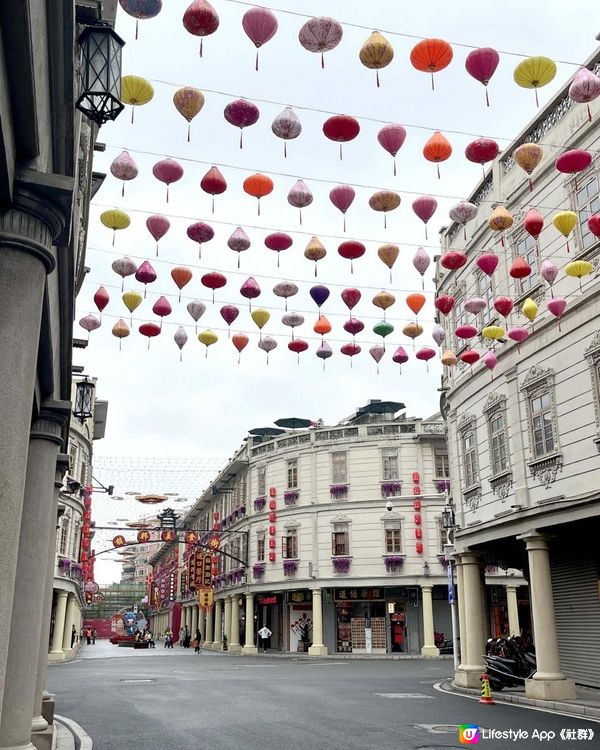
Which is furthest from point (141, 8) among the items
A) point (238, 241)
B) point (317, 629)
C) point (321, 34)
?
point (317, 629)

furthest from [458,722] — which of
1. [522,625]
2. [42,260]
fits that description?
[522,625]

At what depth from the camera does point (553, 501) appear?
16219mm

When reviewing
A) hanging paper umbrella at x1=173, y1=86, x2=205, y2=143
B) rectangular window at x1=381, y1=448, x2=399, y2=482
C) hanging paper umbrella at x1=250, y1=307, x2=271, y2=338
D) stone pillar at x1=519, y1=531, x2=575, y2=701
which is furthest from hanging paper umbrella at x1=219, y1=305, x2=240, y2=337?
rectangular window at x1=381, y1=448, x2=399, y2=482

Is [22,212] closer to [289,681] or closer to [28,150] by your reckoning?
[28,150]

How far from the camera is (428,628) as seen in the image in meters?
39.9

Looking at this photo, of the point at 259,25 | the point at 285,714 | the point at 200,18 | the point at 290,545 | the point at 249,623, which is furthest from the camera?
the point at 249,623

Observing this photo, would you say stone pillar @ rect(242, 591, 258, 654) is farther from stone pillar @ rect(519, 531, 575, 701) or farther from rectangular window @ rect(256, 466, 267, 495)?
stone pillar @ rect(519, 531, 575, 701)

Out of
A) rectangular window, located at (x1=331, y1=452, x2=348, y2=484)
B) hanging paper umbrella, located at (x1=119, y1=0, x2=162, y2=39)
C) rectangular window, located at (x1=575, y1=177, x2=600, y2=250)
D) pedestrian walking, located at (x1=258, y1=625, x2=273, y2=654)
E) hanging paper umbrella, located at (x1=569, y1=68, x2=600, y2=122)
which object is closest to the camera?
hanging paper umbrella, located at (x1=119, y1=0, x2=162, y2=39)

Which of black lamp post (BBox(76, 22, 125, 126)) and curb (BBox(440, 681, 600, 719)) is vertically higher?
black lamp post (BBox(76, 22, 125, 126))

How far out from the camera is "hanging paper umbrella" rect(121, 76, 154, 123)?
386 inches

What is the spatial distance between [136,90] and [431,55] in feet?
12.7

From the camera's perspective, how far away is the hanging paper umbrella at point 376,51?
9703 millimetres

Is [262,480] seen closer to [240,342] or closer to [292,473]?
[292,473]

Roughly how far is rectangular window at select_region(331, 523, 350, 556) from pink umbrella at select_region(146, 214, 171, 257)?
1259 inches
